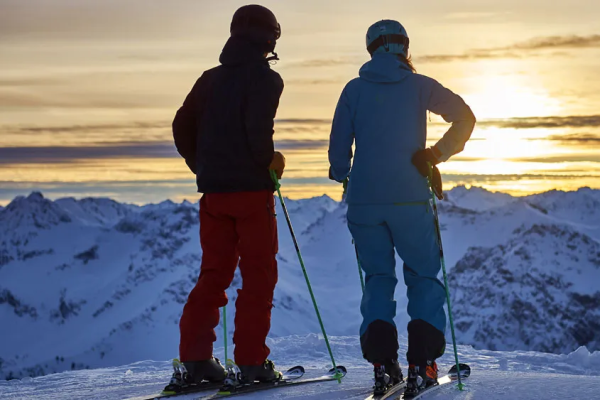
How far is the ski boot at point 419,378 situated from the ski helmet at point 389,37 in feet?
7.93

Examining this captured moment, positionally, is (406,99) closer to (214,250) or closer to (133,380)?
(214,250)

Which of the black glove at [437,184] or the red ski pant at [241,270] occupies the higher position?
the black glove at [437,184]

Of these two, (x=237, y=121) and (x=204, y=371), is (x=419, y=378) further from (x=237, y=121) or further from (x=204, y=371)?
(x=237, y=121)

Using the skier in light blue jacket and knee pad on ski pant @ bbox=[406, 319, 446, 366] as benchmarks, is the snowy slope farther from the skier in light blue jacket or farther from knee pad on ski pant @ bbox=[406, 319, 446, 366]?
the skier in light blue jacket

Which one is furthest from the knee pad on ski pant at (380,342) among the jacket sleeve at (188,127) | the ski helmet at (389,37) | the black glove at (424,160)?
the ski helmet at (389,37)

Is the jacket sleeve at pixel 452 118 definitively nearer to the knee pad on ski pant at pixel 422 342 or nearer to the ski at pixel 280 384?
the knee pad on ski pant at pixel 422 342

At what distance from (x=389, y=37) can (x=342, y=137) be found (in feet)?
2.80

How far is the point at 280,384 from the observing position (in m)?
6.85

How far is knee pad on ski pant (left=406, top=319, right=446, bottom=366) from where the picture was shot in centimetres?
640

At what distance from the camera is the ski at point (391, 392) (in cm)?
610

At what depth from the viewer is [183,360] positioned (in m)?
6.78

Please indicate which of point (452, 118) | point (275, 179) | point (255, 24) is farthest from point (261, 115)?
point (452, 118)

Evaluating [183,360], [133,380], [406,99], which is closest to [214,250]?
[183,360]

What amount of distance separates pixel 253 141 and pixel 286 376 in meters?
2.19
